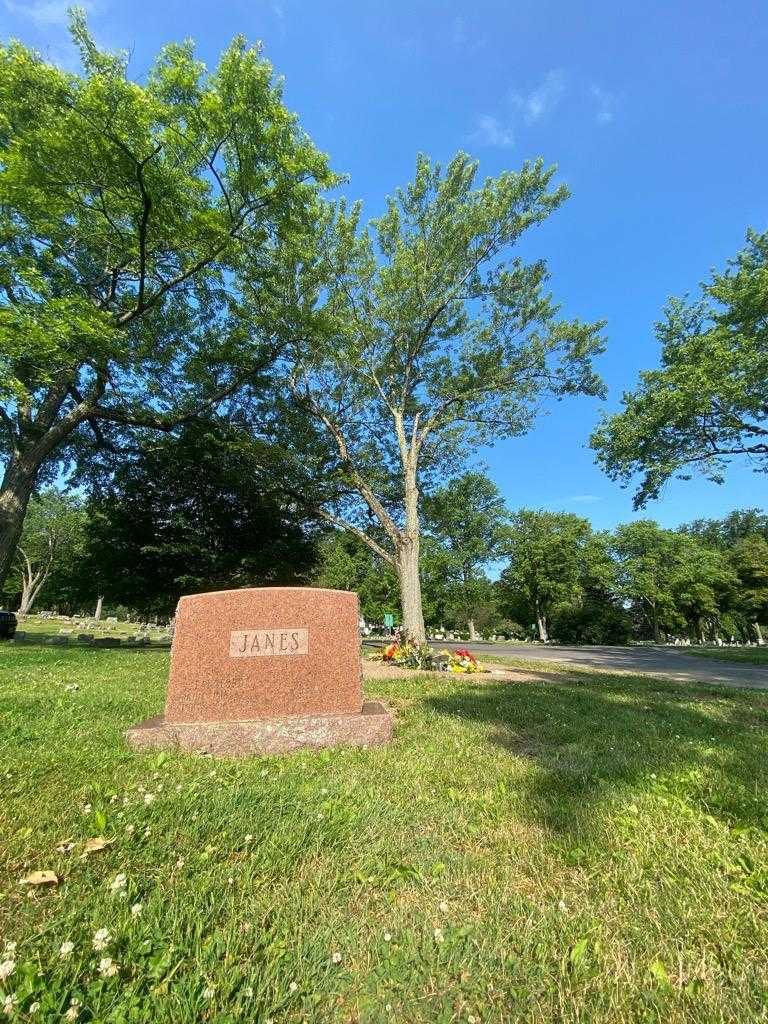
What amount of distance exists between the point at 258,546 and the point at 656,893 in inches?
743

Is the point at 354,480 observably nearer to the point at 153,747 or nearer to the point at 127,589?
the point at 127,589

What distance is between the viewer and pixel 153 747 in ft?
13.9

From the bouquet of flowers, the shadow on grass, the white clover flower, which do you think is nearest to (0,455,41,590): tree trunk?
the bouquet of flowers

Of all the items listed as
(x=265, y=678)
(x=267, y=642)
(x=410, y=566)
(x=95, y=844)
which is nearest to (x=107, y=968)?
(x=95, y=844)

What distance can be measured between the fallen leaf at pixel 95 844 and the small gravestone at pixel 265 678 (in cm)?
187

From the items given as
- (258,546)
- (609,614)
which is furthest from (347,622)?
(609,614)

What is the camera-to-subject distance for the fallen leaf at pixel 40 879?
207cm

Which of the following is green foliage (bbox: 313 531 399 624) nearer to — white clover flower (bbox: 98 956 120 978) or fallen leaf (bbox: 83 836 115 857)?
fallen leaf (bbox: 83 836 115 857)

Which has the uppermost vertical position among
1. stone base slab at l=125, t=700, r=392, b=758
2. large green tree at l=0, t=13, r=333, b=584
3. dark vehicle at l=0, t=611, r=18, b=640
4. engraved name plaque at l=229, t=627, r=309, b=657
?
large green tree at l=0, t=13, r=333, b=584

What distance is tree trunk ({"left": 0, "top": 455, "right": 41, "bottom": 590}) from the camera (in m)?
13.1

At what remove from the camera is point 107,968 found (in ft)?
5.51

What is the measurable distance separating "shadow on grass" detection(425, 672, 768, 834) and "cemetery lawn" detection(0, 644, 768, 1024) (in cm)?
4

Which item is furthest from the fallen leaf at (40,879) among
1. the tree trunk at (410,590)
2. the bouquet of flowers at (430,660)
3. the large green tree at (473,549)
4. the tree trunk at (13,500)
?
the large green tree at (473,549)

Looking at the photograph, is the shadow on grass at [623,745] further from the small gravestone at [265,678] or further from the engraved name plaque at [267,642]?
A: the engraved name plaque at [267,642]
